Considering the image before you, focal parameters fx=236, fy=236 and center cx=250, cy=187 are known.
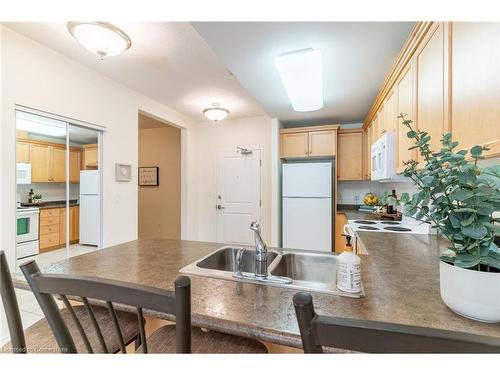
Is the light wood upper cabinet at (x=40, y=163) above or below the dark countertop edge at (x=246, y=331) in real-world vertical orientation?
above

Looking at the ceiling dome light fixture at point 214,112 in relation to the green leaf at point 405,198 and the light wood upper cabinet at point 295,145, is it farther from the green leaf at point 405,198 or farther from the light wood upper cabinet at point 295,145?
the green leaf at point 405,198

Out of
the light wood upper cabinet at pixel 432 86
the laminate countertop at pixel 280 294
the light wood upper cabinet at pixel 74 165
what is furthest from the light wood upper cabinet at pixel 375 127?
the light wood upper cabinet at pixel 74 165

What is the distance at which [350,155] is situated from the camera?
13.1 feet

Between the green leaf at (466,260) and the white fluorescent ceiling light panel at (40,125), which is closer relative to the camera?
the green leaf at (466,260)

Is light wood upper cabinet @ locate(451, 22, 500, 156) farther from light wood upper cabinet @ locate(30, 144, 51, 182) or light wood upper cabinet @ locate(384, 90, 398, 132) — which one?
light wood upper cabinet @ locate(30, 144, 51, 182)

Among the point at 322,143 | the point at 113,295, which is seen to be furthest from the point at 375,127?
the point at 113,295

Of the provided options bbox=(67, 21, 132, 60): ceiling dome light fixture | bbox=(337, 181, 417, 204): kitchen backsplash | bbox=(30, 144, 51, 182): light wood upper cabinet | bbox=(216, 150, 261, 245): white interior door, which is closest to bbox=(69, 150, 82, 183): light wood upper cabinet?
bbox=(30, 144, 51, 182): light wood upper cabinet

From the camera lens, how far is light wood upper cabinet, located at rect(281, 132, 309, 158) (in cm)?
398

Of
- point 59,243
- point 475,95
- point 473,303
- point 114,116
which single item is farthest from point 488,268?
point 114,116

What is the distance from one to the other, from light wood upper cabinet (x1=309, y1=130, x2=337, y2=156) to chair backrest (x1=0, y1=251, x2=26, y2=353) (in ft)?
12.3

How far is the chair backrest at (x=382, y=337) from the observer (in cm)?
35

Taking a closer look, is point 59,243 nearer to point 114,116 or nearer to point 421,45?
point 114,116

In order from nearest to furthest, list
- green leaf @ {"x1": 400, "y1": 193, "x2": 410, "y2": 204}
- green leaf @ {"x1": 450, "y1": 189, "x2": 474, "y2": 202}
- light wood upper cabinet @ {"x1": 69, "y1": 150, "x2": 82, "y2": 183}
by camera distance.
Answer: green leaf @ {"x1": 450, "y1": 189, "x2": 474, "y2": 202} < green leaf @ {"x1": 400, "y1": 193, "x2": 410, "y2": 204} < light wood upper cabinet @ {"x1": 69, "y1": 150, "x2": 82, "y2": 183}

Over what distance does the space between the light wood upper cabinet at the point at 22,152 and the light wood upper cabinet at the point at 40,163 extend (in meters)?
0.03
